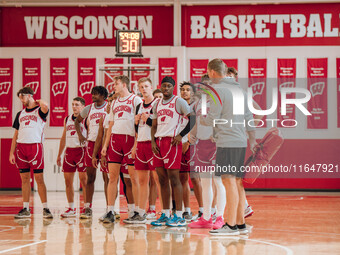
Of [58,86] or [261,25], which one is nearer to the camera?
[261,25]

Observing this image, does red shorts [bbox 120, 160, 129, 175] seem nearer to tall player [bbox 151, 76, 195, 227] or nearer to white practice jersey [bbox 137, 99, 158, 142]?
white practice jersey [bbox 137, 99, 158, 142]

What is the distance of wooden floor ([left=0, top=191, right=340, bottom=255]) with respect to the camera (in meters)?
4.96

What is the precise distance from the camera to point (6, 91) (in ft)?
44.7

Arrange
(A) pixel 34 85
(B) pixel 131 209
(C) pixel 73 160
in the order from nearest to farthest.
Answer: (B) pixel 131 209, (C) pixel 73 160, (A) pixel 34 85

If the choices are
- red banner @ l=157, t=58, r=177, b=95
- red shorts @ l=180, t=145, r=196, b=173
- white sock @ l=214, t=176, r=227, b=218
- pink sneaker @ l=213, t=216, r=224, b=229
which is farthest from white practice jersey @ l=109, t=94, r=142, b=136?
red banner @ l=157, t=58, r=177, b=95

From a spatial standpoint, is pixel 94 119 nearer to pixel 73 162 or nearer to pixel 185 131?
pixel 73 162

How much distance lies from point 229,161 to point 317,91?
818cm

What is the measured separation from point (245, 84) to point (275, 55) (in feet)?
3.31

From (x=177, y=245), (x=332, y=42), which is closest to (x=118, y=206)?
(x=177, y=245)

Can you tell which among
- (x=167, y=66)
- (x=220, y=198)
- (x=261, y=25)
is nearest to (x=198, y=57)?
(x=167, y=66)

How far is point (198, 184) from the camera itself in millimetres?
7355

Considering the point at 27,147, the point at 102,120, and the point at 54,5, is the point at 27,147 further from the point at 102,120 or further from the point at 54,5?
the point at 54,5

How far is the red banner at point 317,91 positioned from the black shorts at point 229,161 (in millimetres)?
7934

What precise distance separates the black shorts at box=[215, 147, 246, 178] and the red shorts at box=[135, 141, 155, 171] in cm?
127
